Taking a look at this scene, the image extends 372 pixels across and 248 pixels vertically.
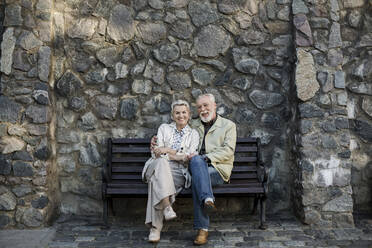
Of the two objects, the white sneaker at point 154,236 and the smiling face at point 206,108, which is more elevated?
the smiling face at point 206,108

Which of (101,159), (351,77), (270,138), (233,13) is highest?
(233,13)

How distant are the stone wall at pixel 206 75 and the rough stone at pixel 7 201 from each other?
0.38 metres

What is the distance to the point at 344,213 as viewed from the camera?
13.3 feet

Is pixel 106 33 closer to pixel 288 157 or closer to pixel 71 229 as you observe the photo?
pixel 71 229

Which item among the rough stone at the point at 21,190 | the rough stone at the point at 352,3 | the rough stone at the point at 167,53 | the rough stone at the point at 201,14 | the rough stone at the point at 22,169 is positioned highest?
the rough stone at the point at 352,3

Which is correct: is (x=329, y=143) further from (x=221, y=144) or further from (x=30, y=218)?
(x=30, y=218)

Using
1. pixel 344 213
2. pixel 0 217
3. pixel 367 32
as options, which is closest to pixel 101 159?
pixel 0 217

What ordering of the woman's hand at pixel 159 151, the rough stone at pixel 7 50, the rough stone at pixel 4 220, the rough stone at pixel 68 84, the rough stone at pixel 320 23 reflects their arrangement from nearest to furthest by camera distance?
the woman's hand at pixel 159 151 < the rough stone at pixel 4 220 < the rough stone at pixel 7 50 < the rough stone at pixel 320 23 < the rough stone at pixel 68 84

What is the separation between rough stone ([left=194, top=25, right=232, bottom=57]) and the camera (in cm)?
456

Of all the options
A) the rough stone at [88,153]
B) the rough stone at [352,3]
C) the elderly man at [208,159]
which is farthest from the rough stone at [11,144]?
the rough stone at [352,3]

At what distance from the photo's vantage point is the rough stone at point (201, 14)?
458 cm

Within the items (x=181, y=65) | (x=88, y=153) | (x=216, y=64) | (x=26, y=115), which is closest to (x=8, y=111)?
(x=26, y=115)

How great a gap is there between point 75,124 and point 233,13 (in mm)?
2214

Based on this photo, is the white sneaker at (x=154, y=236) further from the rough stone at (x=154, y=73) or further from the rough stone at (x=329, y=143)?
the rough stone at (x=329, y=143)
